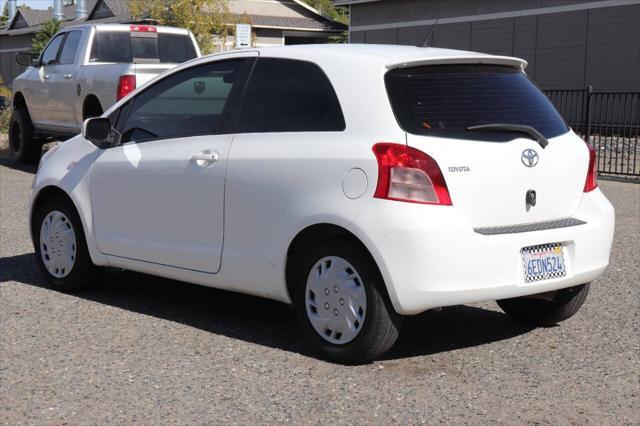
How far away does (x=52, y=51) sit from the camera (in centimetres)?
1603

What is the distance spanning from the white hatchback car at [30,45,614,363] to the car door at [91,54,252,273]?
1 centimetres

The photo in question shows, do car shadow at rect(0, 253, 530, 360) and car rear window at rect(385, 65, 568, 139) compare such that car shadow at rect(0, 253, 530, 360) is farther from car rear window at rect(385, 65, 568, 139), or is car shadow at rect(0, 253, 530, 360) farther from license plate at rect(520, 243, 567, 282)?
car rear window at rect(385, 65, 568, 139)

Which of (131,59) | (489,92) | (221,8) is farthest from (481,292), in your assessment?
(221,8)

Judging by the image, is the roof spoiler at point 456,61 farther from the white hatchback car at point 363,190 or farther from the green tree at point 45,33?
the green tree at point 45,33

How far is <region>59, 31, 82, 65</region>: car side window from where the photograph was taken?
50.3 feet

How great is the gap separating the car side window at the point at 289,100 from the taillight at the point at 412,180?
473mm

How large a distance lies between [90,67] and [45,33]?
4283 cm

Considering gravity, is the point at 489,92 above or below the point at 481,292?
above


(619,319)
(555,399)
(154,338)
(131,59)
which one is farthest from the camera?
(131,59)

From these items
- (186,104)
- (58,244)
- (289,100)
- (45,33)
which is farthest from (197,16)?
(289,100)

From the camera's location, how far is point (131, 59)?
15.1 meters

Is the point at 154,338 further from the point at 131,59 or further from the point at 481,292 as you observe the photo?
the point at 131,59

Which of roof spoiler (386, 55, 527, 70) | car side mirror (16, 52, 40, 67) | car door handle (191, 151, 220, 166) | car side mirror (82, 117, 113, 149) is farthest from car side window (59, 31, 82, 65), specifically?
roof spoiler (386, 55, 527, 70)

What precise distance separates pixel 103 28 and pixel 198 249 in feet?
32.1
